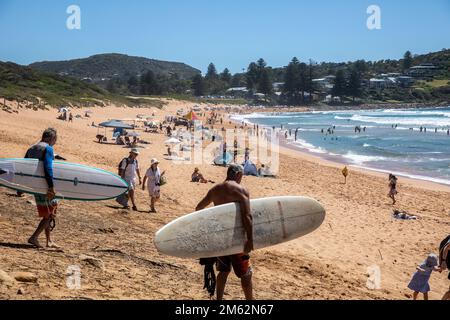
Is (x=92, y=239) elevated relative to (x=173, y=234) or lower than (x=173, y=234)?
lower

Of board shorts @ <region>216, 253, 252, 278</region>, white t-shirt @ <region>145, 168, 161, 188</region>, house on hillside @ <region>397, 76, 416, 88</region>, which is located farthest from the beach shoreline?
house on hillside @ <region>397, 76, 416, 88</region>

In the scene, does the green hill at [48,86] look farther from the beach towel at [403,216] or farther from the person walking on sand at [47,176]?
the person walking on sand at [47,176]

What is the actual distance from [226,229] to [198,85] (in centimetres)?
12977

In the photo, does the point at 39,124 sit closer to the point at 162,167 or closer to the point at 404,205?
the point at 162,167

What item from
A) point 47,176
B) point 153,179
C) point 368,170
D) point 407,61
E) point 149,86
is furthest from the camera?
point 407,61

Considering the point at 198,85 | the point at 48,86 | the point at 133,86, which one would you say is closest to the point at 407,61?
the point at 198,85

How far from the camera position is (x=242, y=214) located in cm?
396

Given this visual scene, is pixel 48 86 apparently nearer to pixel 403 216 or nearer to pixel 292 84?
pixel 403 216

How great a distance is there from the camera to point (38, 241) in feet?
16.9

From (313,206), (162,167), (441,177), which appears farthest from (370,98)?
(313,206)

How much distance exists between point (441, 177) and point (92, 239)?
20.5 m

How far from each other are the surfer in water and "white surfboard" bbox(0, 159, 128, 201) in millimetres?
2238

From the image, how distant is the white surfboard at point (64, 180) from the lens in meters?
5.17

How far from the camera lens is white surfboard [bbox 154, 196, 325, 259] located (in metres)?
4.07
